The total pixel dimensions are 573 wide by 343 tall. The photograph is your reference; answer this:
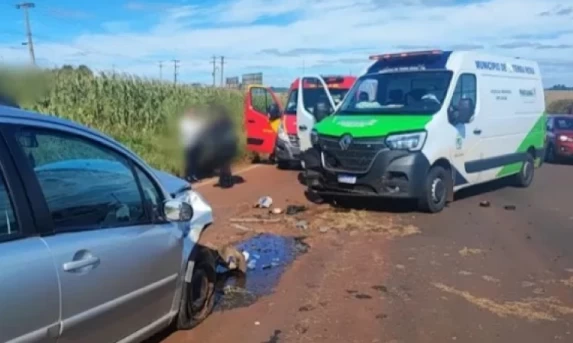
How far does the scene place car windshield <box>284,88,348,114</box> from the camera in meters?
14.8

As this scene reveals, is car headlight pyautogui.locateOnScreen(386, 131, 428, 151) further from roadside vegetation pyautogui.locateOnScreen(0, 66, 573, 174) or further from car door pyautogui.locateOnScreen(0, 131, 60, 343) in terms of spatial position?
car door pyautogui.locateOnScreen(0, 131, 60, 343)

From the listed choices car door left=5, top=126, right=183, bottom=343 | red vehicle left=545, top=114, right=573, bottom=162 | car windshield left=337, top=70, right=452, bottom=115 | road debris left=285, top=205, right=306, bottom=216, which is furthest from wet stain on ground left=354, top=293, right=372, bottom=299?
red vehicle left=545, top=114, right=573, bottom=162

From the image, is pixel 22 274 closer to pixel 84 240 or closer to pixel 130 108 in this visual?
pixel 84 240

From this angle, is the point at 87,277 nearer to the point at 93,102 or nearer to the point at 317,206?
the point at 317,206

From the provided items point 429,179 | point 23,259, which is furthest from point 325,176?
A: point 23,259

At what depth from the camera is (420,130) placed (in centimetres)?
959

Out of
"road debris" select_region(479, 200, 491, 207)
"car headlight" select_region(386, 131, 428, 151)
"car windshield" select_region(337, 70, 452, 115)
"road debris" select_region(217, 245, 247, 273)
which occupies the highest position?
"car windshield" select_region(337, 70, 452, 115)

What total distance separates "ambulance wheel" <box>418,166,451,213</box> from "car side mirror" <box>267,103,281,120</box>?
707 centimetres

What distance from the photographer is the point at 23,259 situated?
118 inches

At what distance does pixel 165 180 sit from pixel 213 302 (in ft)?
3.72

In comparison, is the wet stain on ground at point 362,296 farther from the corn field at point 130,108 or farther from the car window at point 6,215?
the corn field at point 130,108

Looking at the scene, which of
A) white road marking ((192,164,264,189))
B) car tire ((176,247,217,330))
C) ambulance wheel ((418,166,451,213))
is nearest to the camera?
car tire ((176,247,217,330))

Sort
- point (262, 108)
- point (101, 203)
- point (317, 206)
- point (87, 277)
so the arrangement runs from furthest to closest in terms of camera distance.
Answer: point (262, 108) → point (317, 206) → point (101, 203) → point (87, 277)

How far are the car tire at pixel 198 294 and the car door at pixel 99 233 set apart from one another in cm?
32
